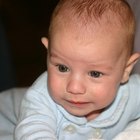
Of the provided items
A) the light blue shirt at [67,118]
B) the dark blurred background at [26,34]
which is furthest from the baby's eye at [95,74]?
the dark blurred background at [26,34]

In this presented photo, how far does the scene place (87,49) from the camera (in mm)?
743

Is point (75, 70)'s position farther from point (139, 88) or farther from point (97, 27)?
point (139, 88)

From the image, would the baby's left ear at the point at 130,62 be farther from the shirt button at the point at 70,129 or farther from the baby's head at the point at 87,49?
the shirt button at the point at 70,129

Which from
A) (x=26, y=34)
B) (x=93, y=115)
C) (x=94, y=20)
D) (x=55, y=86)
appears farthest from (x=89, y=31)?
(x=26, y=34)

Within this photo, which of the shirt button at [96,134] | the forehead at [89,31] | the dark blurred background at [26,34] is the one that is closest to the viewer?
the forehead at [89,31]

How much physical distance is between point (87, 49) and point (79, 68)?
0.04 meters

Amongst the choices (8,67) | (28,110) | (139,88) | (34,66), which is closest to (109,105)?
(139,88)

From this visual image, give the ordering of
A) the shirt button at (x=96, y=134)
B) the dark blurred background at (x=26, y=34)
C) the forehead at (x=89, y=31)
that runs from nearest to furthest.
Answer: the forehead at (x=89, y=31) < the shirt button at (x=96, y=134) < the dark blurred background at (x=26, y=34)

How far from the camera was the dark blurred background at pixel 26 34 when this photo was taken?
1.94 metres

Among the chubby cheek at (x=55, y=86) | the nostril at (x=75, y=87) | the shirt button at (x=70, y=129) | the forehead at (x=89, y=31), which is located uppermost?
the forehead at (x=89, y=31)

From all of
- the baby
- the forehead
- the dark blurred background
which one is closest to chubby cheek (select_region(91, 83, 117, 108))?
the baby

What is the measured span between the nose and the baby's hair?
4.2 inches

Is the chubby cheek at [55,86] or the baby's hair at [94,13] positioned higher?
the baby's hair at [94,13]

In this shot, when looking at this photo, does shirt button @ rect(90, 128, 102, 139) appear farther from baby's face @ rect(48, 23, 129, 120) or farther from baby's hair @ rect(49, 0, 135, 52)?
baby's hair @ rect(49, 0, 135, 52)
